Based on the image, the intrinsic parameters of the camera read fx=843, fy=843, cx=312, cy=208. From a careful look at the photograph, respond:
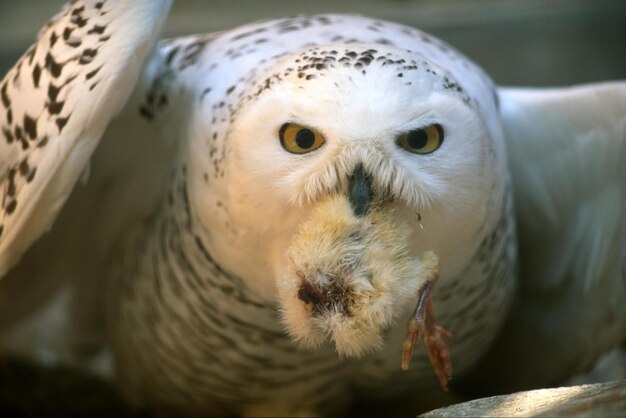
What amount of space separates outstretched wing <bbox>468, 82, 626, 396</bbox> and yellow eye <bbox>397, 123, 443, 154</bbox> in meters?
0.74

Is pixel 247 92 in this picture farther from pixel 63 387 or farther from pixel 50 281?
pixel 63 387

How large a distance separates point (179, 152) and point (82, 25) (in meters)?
0.33

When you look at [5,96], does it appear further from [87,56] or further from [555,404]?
[555,404]

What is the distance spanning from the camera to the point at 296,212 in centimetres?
139

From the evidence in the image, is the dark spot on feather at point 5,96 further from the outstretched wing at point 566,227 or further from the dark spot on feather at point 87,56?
the outstretched wing at point 566,227

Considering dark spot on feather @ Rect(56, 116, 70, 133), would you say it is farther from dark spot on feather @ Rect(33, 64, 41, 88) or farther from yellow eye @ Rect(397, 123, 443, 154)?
yellow eye @ Rect(397, 123, 443, 154)

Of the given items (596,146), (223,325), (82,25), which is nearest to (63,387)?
(223,325)

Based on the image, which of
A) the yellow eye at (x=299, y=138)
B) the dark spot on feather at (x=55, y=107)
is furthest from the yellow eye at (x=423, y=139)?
the dark spot on feather at (x=55, y=107)

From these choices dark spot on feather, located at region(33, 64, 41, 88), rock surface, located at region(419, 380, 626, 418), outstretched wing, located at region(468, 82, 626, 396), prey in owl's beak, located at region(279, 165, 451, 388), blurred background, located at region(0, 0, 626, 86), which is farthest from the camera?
blurred background, located at region(0, 0, 626, 86)

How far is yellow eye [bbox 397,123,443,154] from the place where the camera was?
1.35m

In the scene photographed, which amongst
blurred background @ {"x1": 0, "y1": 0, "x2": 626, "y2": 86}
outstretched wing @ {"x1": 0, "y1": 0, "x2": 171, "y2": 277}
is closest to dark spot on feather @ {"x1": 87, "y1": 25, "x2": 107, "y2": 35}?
outstretched wing @ {"x1": 0, "y1": 0, "x2": 171, "y2": 277}

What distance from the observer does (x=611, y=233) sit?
207cm

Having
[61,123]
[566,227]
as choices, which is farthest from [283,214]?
[566,227]

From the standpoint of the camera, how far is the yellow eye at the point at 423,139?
1.35 m
